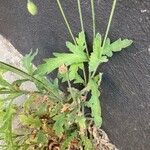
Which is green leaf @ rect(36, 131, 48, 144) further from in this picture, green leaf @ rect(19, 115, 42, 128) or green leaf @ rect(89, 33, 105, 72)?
green leaf @ rect(89, 33, 105, 72)

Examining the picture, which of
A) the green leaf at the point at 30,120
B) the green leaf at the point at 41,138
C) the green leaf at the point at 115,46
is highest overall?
the green leaf at the point at 115,46

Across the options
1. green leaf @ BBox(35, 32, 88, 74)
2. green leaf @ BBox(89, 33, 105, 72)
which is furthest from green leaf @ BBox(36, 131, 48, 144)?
green leaf @ BBox(89, 33, 105, 72)

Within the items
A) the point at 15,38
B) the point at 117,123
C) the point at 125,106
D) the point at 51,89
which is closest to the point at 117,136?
the point at 117,123

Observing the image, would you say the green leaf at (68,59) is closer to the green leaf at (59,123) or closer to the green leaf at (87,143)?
the green leaf at (59,123)

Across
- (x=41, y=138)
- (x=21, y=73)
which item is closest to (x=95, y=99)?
(x=21, y=73)

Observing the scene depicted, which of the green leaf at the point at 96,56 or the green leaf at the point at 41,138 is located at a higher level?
the green leaf at the point at 96,56

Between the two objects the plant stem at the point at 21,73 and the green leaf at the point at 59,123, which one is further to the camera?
the green leaf at the point at 59,123

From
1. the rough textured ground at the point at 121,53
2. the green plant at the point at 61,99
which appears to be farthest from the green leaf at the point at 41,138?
the rough textured ground at the point at 121,53
